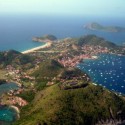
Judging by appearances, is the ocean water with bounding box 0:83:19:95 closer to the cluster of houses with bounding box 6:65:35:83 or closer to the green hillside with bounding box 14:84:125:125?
the cluster of houses with bounding box 6:65:35:83

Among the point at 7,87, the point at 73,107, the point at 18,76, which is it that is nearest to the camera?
the point at 73,107

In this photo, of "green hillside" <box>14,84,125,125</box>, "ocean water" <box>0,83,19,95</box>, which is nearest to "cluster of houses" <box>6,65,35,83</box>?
"ocean water" <box>0,83,19,95</box>

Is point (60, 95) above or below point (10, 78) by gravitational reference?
above

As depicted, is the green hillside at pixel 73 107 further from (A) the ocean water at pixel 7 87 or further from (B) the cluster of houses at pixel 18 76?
(B) the cluster of houses at pixel 18 76

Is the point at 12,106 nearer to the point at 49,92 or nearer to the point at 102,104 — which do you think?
the point at 49,92

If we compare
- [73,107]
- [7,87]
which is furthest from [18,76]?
[73,107]

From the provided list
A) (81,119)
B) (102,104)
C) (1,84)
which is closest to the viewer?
(81,119)

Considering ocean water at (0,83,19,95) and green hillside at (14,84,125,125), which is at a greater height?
green hillside at (14,84,125,125)

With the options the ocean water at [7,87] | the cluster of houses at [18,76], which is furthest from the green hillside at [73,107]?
the cluster of houses at [18,76]

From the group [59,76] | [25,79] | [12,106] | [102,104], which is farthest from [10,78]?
[102,104]

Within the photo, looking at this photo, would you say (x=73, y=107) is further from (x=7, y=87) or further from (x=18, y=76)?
(x=18, y=76)

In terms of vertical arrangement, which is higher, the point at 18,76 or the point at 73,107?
the point at 73,107
